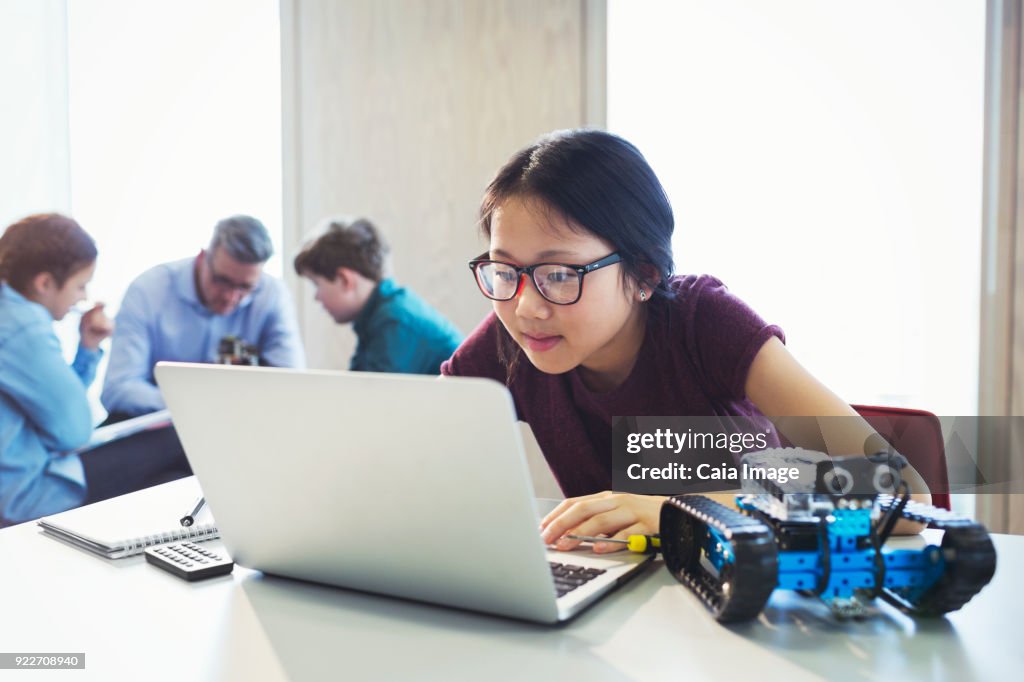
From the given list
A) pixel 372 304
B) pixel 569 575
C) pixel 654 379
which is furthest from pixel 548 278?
pixel 372 304

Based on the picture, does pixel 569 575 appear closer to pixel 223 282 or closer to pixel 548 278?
pixel 548 278

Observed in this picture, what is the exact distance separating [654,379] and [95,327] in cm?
211

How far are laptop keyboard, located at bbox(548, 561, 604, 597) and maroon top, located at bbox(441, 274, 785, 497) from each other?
0.51m

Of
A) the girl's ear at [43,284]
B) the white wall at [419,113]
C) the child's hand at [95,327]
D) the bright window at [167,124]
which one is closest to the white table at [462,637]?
the girl's ear at [43,284]

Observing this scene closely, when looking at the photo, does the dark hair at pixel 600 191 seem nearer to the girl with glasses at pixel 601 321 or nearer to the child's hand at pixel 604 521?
the girl with glasses at pixel 601 321

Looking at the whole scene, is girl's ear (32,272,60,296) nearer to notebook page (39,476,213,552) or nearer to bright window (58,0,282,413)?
bright window (58,0,282,413)

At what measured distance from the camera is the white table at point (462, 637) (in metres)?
0.60

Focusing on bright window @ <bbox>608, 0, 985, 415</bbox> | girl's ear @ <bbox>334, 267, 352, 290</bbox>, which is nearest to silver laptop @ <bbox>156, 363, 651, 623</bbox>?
girl's ear @ <bbox>334, 267, 352, 290</bbox>

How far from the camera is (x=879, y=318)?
2.79m

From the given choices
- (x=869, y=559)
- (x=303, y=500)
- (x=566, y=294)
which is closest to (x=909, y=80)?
(x=566, y=294)

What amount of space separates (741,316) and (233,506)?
2.60 ft

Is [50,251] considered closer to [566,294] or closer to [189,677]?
[566,294]

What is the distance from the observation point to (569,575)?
30.3 inches

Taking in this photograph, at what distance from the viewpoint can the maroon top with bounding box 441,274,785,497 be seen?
1219 mm
